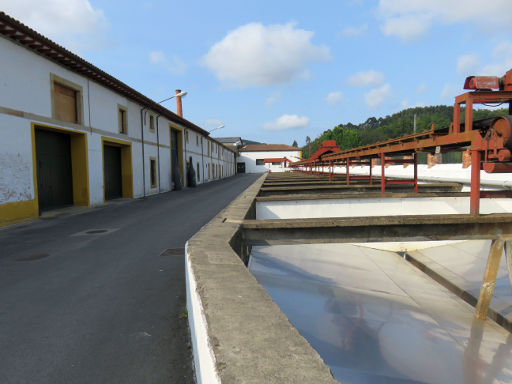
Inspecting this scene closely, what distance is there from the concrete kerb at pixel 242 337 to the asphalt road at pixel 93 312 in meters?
0.62

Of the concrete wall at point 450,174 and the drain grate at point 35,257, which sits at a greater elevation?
the concrete wall at point 450,174

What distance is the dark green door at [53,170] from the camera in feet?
36.8

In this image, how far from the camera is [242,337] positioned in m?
1.52

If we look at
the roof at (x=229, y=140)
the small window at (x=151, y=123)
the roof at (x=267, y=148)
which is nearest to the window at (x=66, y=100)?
the small window at (x=151, y=123)

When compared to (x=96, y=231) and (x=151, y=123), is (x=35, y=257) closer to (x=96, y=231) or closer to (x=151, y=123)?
(x=96, y=231)

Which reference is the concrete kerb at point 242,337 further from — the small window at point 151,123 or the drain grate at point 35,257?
the small window at point 151,123

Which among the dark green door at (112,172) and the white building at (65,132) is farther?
the dark green door at (112,172)

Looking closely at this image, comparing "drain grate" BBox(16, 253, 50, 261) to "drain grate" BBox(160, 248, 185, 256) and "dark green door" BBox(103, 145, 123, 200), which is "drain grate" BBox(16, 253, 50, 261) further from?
"dark green door" BBox(103, 145, 123, 200)

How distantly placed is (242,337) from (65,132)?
12953mm

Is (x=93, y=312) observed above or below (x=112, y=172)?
below

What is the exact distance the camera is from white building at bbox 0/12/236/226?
9.02 m

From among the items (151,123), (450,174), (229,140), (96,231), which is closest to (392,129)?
(229,140)

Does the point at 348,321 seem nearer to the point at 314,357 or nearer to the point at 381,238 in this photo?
the point at 381,238

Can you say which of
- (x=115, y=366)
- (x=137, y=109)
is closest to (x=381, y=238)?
(x=115, y=366)
